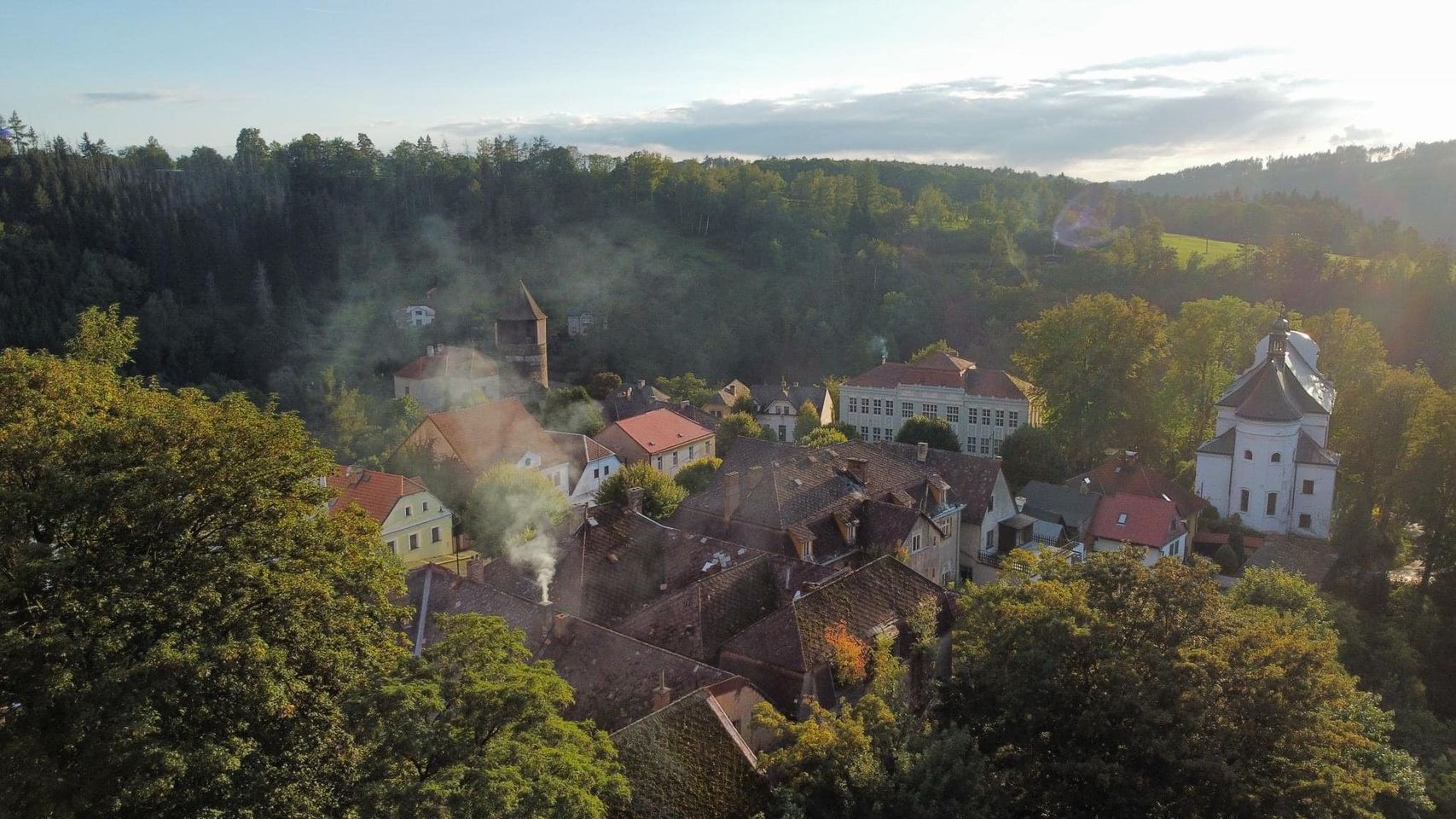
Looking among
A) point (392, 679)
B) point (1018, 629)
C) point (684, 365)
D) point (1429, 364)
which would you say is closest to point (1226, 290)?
point (1429, 364)

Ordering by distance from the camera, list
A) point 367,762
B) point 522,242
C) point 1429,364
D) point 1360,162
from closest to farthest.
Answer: point 367,762 < point 1429,364 < point 522,242 < point 1360,162

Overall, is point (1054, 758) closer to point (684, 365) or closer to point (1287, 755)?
point (1287, 755)

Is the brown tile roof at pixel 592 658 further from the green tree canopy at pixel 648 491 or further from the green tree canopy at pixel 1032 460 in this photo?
the green tree canopy at pixel 1032 460

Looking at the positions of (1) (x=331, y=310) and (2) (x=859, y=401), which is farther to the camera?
(1) (x=331, y=310)

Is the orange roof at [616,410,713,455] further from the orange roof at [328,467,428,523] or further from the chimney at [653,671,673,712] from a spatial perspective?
the chimney at [653,671,673,712]

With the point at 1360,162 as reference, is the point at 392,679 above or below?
below

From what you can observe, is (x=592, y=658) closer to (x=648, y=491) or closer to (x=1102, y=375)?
(x=648, y=491)
